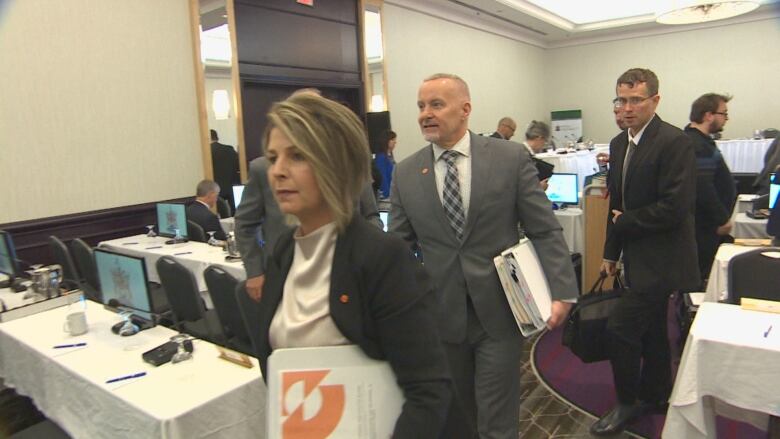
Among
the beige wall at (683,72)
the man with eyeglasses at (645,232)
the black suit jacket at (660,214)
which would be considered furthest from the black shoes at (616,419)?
the beige wall at (683,72)

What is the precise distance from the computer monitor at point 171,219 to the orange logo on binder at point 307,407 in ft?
13.5

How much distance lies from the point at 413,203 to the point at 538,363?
2.02 meters

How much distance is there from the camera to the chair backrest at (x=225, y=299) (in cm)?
282

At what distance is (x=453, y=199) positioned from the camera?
5.97ft

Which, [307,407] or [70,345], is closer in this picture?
[307,407]

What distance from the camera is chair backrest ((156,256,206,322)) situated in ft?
9.65

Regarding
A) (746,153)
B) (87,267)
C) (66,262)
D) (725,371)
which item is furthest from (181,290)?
(746,153)

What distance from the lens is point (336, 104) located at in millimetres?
997

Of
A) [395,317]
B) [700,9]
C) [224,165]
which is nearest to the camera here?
[395,317]

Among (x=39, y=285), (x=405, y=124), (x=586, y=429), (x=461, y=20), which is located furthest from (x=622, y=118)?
(x=461, y=20)

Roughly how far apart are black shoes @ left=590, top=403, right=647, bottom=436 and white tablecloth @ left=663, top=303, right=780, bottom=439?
672 mm

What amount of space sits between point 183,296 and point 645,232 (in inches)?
97.8

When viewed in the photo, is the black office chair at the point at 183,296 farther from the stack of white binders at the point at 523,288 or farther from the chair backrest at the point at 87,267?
the stack of white binders at the point at 523,288

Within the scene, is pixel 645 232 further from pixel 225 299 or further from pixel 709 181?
pixel 225 299
